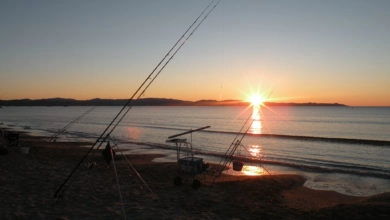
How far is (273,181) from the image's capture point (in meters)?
18.4

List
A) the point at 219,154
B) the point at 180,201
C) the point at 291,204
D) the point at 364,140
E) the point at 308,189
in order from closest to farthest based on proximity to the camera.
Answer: the point at 180,201 < the point at 291,204 < the point at 308,189 < the point at 219,154 < the point at 364,140

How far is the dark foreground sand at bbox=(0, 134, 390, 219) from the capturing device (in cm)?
943

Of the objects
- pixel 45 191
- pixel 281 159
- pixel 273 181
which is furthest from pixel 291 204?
pixel 281 159

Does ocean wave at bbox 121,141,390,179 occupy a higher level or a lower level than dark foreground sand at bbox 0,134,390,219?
lower

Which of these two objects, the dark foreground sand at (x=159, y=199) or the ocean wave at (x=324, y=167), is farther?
the ocean wave at (x=324, y=167)

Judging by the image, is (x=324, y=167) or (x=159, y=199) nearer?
(x=159, y=199)

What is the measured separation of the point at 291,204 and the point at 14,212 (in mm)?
10571

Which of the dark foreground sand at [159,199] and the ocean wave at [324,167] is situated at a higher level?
the dark foreground sand at [159,199]

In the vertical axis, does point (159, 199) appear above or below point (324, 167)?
above

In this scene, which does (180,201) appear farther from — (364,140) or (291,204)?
(364,140)

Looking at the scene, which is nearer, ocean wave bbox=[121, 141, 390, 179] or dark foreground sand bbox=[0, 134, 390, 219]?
dark foreground sand bbox=[0, 134, 390, 219]

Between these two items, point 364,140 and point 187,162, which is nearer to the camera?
point 187,162

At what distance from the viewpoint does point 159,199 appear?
1178cm

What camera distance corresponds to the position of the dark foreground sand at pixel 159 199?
943 centimetres
